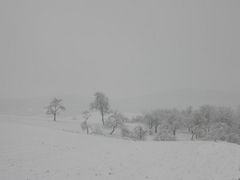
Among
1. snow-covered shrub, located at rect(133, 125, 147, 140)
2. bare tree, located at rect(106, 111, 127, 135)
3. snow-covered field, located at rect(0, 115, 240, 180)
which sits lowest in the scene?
snow-covered shrub, located at rect(133, 125, 147, 140)

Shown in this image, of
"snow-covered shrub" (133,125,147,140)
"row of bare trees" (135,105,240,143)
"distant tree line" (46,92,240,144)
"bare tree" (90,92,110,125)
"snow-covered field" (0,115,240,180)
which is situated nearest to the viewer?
"snow-covered field" (0,115,240,180)

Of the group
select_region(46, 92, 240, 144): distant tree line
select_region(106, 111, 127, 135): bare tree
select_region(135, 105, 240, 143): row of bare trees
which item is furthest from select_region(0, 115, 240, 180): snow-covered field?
select_region(135, 105, 240, 143): row of bare trees

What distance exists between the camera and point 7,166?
1853cm

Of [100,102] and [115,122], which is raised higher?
[100,102]

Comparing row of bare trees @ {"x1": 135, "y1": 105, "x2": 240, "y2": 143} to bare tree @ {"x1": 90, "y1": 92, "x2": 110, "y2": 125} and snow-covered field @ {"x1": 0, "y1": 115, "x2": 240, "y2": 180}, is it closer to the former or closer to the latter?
Result: bare tree @ {"x1": 90, "y1": 92, "x2": 110, "y2": 125}

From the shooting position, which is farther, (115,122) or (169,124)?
(169,124)

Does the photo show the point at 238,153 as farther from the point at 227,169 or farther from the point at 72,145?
the point at 72,145

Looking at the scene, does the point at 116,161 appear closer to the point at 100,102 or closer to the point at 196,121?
the point at 100,102

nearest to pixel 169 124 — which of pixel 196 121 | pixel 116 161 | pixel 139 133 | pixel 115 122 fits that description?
pixel 196 121

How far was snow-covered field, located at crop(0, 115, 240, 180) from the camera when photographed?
15945 millimetres

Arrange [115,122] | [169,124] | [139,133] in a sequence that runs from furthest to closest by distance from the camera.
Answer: [169,124] < [115,122] < [139,133]

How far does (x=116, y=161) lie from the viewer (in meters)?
19.4

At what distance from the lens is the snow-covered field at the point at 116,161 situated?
52.3 feet

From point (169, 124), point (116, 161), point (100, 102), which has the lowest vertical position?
point (116, 161)
